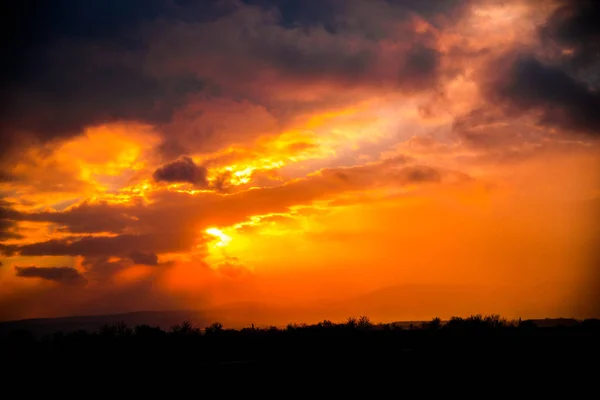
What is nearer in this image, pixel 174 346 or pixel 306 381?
pixel 306 381

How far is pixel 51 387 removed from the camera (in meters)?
16.5

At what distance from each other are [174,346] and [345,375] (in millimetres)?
15073

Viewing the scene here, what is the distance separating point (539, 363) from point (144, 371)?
1482 centimetres

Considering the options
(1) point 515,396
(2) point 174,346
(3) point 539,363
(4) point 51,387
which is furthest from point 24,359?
(3) point 539,363

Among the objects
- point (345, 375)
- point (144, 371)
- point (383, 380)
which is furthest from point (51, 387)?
point (383, 380)

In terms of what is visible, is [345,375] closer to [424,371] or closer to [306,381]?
[306,381]

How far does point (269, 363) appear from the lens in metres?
17.8

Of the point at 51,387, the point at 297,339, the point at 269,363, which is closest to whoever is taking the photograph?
the point at 51,387

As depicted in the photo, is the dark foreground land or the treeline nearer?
the dark foreground land

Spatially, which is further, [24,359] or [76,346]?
[76,346]

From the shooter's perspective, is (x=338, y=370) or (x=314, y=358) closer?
(x=338, y=370)

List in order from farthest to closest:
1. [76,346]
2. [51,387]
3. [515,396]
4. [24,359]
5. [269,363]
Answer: [76,346] < [24,359] < [269,363] < [51,387] < [515,396]

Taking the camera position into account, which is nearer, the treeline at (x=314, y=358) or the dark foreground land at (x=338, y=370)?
the dark foreground land at (x=338, y=370)

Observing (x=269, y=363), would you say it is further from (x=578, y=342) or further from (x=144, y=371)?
(x=578, y=342)
